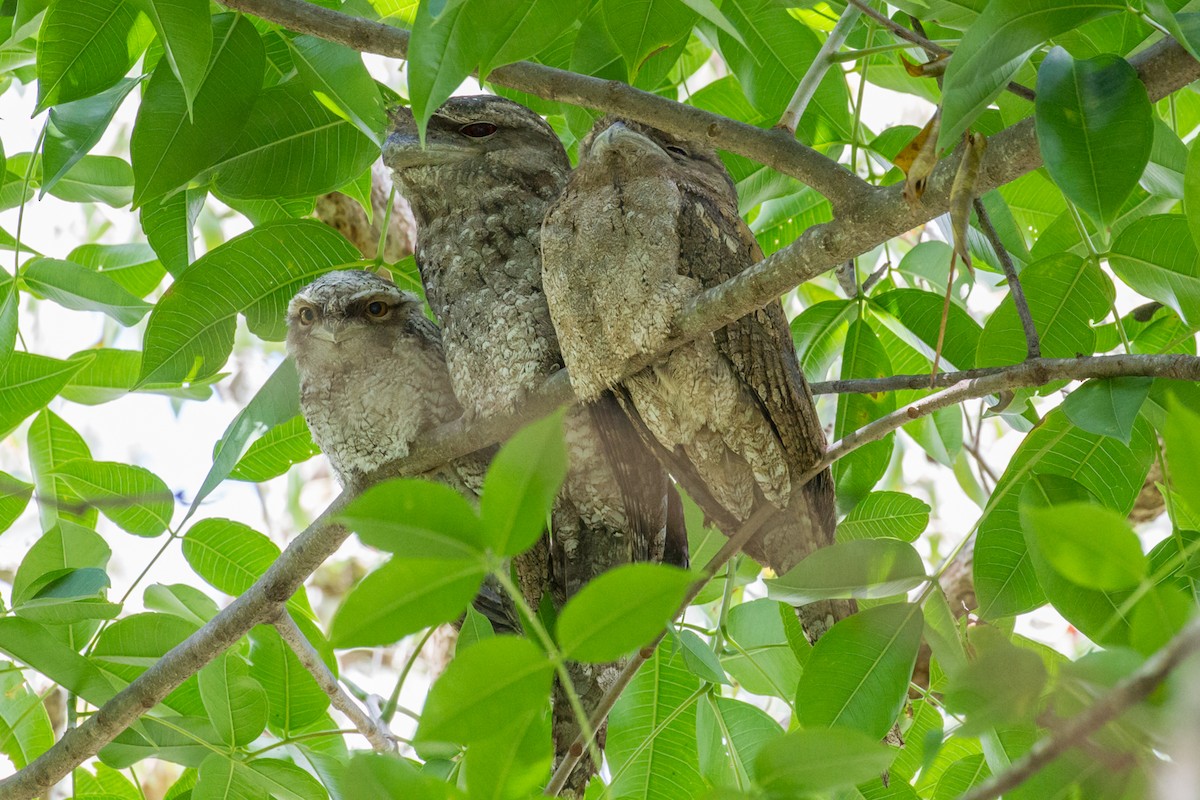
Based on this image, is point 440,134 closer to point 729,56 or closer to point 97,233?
point 729,56

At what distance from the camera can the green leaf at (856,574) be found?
54.4 inches

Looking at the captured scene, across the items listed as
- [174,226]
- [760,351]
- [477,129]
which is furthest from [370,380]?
[760,351]

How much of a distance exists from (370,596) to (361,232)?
3480mm

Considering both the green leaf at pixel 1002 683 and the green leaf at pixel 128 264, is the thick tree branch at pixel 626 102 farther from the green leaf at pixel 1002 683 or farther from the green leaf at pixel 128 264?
the green leaf at pixel 128 264

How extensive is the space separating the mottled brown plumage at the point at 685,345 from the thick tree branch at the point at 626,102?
0.37m

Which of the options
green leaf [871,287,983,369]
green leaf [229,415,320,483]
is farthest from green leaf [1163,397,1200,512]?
green leaf [229,415,320,483]

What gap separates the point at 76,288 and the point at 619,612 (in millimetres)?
1919

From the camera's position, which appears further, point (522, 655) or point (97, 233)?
point (97, 233)

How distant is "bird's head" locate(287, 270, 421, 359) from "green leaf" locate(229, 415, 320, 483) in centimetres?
24

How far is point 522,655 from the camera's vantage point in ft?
2.93

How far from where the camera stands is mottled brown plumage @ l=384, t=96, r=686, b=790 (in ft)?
7.57

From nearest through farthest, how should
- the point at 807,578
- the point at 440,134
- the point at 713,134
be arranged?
the point at 807,578 → the point at 713,134 → the point at 440,134

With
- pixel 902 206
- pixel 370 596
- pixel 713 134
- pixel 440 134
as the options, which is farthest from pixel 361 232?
pixel 370 596

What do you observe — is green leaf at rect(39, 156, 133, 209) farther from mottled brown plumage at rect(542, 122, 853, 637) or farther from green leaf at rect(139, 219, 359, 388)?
mottled brown plumage at rect(542, 122, 853, 637)
